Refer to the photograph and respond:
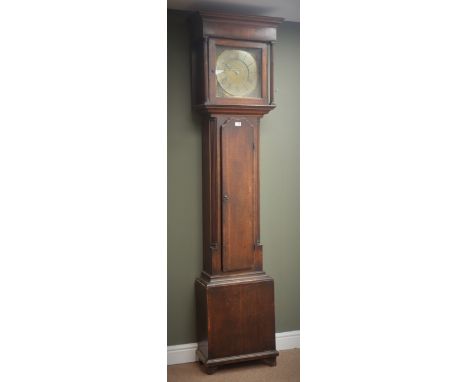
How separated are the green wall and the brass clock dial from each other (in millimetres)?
282

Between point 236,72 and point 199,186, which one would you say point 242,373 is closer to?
point 199,186

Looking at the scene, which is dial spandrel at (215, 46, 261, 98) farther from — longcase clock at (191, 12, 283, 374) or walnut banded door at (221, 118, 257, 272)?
walnut banded door at (221, 118, 257, 272)

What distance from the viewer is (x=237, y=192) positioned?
10.9ft

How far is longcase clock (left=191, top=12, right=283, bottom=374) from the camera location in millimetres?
3217

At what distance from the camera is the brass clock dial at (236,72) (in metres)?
3.23

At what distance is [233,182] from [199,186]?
284 millimetres

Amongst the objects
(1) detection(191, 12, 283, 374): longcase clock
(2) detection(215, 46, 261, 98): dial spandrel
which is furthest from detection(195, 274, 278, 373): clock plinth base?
(2) detection(215, 46, 261, 98): dial spandrel

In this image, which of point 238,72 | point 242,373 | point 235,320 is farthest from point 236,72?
point 242,373

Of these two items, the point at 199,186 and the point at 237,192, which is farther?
the point at 199,186

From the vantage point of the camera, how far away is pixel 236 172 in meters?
3.30
